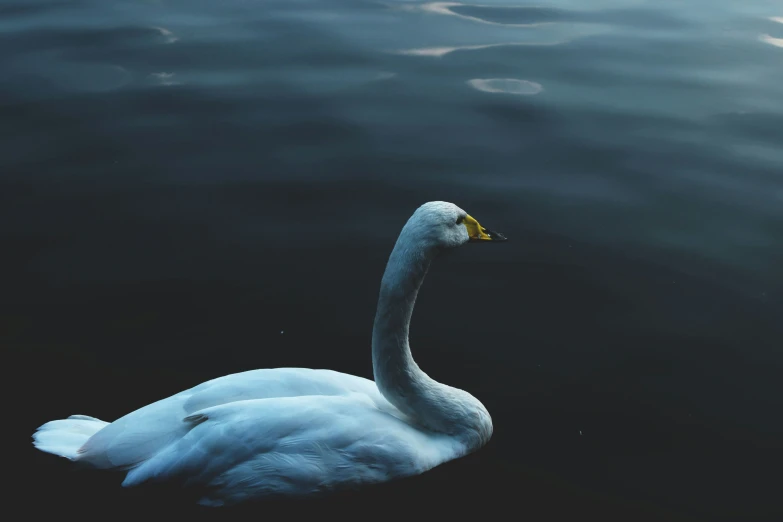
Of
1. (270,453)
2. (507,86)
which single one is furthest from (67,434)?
(507,86)

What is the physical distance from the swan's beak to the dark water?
102cm

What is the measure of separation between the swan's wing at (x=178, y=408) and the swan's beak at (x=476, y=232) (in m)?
1.12

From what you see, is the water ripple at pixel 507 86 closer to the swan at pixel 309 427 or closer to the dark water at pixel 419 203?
the dark water at pixel 419 203

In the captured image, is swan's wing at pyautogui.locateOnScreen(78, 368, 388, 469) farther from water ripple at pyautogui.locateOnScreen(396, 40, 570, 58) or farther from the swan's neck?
water ripple at pyautogui.locateOnScreen(396, 40, 570, 58)

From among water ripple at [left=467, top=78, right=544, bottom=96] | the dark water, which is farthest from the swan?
water ripple at [left=467, top=78, right=544, bottom=96]

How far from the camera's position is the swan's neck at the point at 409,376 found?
179 inches

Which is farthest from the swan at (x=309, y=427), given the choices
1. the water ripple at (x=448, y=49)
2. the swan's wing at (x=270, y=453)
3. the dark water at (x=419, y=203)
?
the water ripple at (x=448, y=49)

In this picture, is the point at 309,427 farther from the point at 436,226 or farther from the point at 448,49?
the point at 448,49

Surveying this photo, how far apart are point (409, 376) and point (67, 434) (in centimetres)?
187

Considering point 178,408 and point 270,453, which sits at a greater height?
point 178,408

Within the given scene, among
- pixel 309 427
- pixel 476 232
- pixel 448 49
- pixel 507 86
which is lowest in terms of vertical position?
pixel 309 427

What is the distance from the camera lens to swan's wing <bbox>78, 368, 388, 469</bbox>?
428 cm

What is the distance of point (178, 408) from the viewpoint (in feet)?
14.5

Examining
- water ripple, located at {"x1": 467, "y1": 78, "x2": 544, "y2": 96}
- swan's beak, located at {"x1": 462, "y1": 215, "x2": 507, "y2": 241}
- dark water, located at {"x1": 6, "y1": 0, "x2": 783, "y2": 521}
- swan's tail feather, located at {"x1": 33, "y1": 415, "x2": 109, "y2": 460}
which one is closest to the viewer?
swan's tail feather, located at {"x1": 33, "y1": 415, "x2": 109, "y2": 460}
